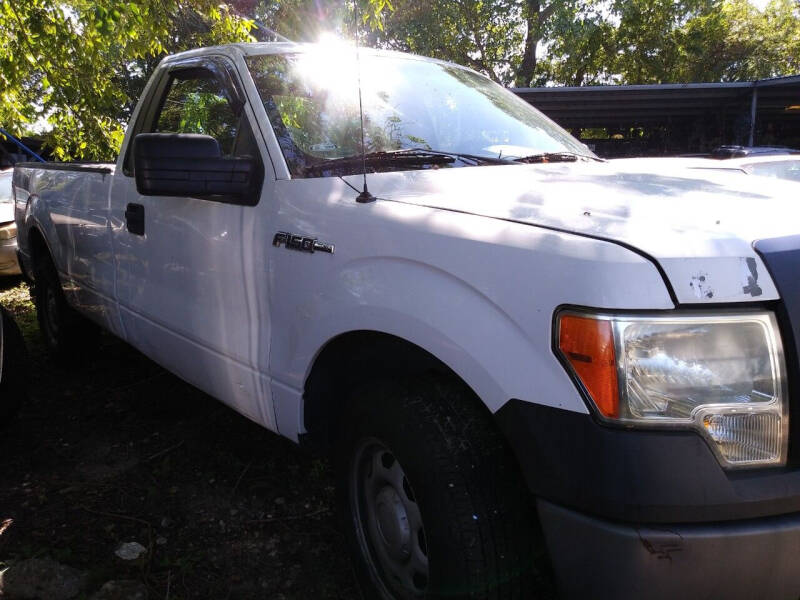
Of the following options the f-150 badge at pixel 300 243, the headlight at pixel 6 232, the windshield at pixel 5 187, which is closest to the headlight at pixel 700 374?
the f-150 badge at pixel 300 243

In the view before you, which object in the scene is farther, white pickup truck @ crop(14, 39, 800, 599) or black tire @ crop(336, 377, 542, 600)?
black tire @ crop(336, 377, 542, 600)

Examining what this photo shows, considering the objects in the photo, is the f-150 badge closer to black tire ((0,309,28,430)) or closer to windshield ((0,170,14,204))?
black tire ((0,309,28,430))

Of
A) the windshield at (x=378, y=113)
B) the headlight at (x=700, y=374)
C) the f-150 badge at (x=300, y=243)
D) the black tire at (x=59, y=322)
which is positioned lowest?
the black tire at (x=59, y=322)

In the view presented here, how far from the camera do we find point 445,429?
1.70m

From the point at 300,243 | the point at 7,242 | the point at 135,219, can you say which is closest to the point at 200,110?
the point at 135,219

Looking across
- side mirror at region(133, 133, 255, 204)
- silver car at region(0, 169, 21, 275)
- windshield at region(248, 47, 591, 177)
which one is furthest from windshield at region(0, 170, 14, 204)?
side mirror at region(133, 133, 255, 204)

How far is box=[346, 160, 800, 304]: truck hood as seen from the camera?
1.41 m

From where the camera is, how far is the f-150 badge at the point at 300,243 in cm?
209

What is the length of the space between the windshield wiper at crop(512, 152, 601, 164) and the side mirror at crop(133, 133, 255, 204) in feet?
3.57

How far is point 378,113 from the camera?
104 inches

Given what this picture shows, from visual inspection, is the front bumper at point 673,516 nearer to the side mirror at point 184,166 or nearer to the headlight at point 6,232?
the side mirror at point 184,166

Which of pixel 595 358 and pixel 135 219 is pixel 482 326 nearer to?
pixel 595 358

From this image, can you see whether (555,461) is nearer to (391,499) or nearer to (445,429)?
(445,429)

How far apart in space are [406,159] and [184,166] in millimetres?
779
